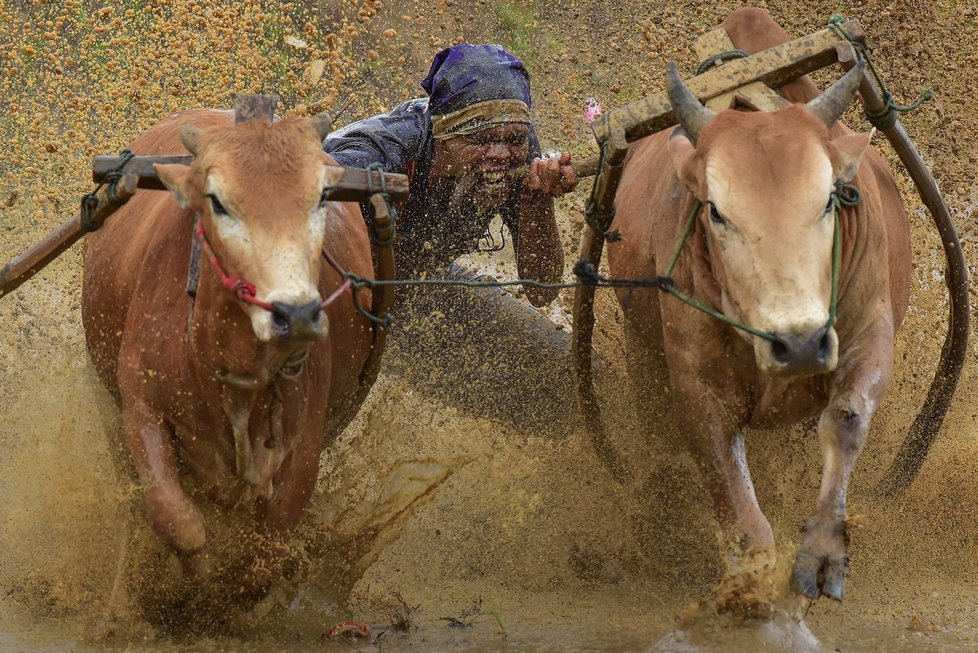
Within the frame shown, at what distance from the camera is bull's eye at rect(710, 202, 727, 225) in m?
4.59

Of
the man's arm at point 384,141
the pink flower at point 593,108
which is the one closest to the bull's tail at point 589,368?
the man's arm at point 384,141

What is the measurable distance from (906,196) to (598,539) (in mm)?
2439

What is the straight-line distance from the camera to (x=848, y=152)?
4676mm

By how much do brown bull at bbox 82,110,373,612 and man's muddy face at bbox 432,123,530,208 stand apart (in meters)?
0.64

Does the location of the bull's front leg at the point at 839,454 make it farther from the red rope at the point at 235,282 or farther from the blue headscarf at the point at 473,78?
the blue headscarf at the point at 473,78

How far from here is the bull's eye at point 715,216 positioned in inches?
181

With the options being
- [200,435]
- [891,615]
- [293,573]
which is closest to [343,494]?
[293,573]

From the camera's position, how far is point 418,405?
7.08 metres

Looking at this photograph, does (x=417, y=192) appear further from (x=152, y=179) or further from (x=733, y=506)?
(x=733, y=506)

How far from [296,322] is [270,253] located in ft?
0.74

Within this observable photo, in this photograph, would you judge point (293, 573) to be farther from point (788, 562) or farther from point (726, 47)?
point (726, 47)

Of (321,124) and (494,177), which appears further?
(494,177)

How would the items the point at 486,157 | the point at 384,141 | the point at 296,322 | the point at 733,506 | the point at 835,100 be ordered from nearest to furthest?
the point at 296,322 < the point at 835,100 < the point at 733,506 < the point at 486,157 < the point at 384,141

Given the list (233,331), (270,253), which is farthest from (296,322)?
(233,331)
